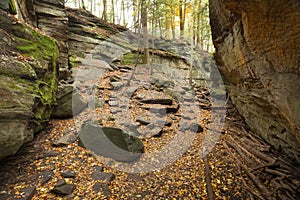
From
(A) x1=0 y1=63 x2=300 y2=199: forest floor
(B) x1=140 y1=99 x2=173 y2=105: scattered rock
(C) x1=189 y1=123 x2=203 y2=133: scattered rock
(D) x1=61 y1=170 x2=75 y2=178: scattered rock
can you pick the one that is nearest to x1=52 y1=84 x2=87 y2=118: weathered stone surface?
(A) x1=0 y1=63 x2=300 y2=199: forest floor

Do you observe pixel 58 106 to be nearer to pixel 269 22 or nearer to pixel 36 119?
pixel 36 119

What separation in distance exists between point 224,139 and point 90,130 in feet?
20.1

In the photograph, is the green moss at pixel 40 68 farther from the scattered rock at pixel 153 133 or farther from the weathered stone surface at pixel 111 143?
the scattered rock at pixel 153 133

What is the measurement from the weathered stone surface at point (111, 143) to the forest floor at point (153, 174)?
0.25m

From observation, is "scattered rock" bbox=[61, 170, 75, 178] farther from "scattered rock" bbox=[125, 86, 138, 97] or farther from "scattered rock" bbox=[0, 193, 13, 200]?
"scattered rock" bbox=[125, 86, 138, 97]

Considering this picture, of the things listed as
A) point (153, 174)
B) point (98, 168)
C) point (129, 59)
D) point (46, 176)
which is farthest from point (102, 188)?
point (129, 59)

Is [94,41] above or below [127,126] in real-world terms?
above

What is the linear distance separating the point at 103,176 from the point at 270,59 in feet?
18.9

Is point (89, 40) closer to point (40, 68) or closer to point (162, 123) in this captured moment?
point (40, 68)

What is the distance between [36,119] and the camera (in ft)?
17.8

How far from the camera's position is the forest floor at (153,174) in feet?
14.2

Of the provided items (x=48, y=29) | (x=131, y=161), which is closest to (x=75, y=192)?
(x=131, y=161)

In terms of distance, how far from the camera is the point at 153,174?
5.42 metres

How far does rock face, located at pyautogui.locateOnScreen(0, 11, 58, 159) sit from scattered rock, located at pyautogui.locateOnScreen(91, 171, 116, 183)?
2228 millimetres
